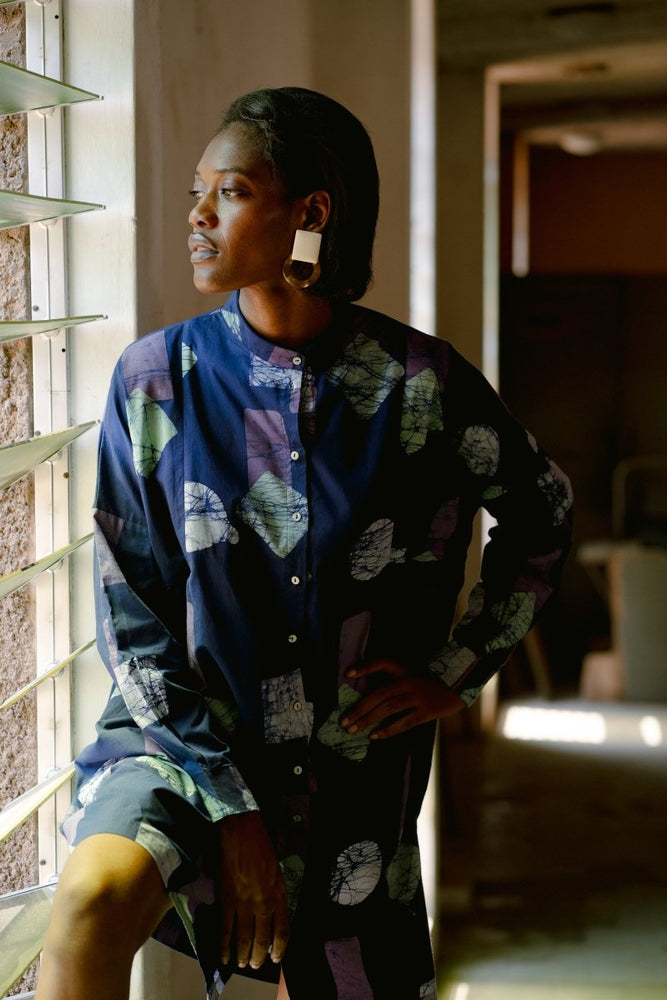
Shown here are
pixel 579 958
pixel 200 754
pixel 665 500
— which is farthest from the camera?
pixel 665 500

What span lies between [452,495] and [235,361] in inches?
12.6

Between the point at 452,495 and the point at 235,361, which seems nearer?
the point at 235,361

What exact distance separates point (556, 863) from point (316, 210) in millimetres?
2592

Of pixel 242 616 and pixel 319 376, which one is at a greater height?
pixel 319 376

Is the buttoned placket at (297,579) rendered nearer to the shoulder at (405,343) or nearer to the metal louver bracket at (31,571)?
the shoulder at (405,343)

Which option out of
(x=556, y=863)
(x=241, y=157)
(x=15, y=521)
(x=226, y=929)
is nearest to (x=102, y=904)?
(x=226, y=929)

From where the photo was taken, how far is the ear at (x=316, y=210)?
1331mm

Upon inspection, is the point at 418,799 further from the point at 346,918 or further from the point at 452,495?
the point at 452,495

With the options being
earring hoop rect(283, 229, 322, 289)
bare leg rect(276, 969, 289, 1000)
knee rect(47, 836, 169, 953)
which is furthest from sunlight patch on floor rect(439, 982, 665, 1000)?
earring hoop rect(283, 229, 322, 289)

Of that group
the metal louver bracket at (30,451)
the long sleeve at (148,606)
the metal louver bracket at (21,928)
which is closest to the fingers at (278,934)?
the long sleeve at (148,606)

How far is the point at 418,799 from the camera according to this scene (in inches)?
58.4

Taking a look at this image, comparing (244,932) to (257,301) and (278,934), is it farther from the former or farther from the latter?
(257,301)

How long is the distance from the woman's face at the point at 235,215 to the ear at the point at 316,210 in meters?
0.02

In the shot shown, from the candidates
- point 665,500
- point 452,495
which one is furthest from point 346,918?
point 665,500
